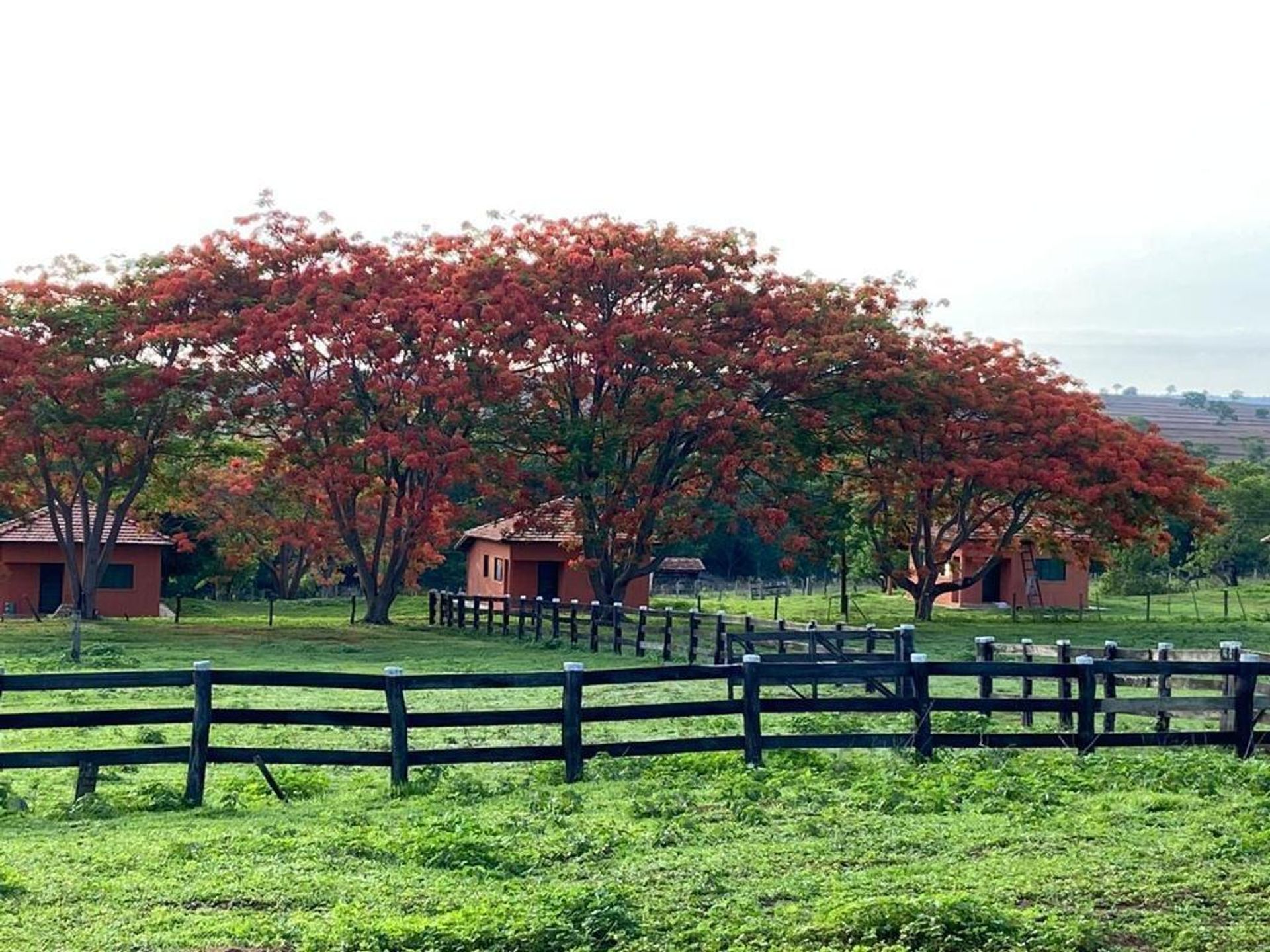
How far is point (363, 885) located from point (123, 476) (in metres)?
35.9

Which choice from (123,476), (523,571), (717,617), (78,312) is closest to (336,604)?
(523,571)

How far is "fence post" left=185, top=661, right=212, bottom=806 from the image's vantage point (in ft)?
38.9

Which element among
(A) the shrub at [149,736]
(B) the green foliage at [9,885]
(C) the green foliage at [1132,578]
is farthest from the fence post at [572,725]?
(C) the green foliage at [1132,578]

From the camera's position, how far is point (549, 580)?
177ft

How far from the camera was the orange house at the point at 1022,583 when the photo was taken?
59.7 m

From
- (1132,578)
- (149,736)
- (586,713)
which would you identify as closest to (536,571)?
(1132,578)

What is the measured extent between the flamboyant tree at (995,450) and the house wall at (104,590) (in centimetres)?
2207

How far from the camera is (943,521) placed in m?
52.2

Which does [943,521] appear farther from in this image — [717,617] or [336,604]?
[717,617]

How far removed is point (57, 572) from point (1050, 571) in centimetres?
3762

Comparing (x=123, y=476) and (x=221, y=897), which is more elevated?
(x=123, y=476)

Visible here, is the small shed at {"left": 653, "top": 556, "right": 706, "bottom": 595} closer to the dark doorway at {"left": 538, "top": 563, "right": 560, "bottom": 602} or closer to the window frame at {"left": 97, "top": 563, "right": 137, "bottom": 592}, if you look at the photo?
the dark doorway at {"left": 538, "top": 563, "right": 560, "bottom": 602}

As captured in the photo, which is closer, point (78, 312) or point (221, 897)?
point (221, 897)

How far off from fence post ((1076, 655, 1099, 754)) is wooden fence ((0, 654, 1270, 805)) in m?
0.01
